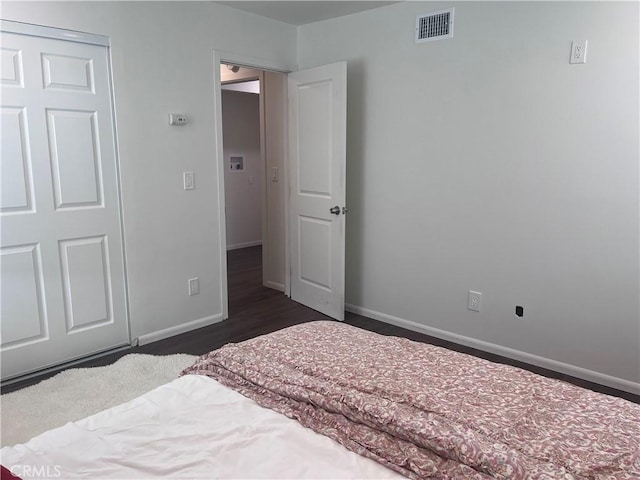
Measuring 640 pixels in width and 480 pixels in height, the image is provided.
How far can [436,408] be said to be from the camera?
52.8 inches

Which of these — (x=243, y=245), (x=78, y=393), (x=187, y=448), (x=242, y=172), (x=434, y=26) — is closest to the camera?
(x=187, y=448)

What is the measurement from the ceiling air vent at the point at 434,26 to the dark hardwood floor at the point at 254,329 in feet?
7.17

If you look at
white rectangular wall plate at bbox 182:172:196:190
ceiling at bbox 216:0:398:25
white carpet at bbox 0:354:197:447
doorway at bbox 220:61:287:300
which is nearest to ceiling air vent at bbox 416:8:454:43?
ceiling at bbox 216:0:398:25

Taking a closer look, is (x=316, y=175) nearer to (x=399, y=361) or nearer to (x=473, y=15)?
(x=473, y=15)

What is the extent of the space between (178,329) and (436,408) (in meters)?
2.67

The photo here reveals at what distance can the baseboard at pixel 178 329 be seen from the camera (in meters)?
3.40

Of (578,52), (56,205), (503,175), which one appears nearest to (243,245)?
(56,205)

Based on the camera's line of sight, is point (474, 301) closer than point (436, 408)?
No

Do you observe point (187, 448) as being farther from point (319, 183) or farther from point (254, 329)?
point (319, 183)

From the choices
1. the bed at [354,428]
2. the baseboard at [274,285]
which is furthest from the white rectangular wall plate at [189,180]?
the bed at [354,428]

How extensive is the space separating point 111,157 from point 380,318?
2.39 meters

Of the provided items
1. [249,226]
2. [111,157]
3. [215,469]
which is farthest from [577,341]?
[249,226]

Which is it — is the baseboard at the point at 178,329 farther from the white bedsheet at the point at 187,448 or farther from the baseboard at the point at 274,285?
the white bedsheet at the point at 187,448

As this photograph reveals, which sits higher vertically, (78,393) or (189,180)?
(189,180)
